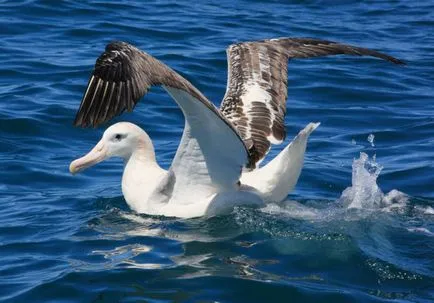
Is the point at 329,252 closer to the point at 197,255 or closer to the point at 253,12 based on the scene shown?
the point at 197,255

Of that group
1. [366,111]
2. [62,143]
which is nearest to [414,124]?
[366,111]

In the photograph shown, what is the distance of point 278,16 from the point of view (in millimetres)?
19250

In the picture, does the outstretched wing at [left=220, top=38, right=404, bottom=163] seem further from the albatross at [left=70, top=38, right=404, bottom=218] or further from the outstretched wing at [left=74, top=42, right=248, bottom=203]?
the outstretched wing at [left=74, top=42, right=248, bottom=203]

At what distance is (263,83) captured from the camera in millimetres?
11117

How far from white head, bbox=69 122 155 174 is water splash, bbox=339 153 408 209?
1.92m

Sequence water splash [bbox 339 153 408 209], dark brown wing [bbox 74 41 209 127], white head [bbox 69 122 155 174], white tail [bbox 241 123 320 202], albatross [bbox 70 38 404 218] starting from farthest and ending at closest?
white head [bbox 69 122 155 174] → water splash [bbox 339 153 408 209] → white tail [bbox 241 123 320 202] → albatross [bbox 70 38 404 218] → dark brown wing [bbox 74 41 209 127]

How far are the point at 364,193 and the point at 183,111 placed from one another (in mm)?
2157

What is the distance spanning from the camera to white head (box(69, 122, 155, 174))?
1084cm

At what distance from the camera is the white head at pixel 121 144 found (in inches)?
427

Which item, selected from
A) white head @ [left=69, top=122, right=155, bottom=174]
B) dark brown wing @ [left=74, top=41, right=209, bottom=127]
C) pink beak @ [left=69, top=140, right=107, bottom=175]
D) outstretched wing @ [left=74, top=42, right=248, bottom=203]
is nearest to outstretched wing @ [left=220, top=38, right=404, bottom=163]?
outstretched wing @ [left=74, top=42, right=248, bottom=203]

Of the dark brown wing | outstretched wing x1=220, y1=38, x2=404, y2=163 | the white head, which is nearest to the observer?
the dark brown wing

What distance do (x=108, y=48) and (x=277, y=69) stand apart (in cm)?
279

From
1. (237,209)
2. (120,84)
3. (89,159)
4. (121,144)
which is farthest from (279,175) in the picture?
(120,84)

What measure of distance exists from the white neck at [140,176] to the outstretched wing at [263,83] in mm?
850
